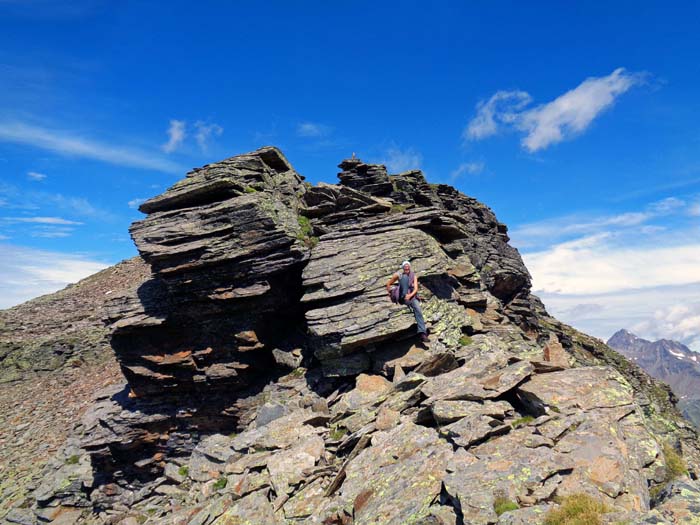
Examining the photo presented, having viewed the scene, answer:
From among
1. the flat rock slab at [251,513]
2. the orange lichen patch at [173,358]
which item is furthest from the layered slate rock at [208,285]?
the flat rock slab at [251,513]

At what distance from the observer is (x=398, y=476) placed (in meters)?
12.5

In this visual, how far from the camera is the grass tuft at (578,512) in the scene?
8.33m

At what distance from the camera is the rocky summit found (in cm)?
1141

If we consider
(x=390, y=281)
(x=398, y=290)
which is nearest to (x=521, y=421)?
(x=398, y=290)

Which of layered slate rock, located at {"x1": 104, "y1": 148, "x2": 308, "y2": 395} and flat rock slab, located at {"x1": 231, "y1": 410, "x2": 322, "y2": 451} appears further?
layered slate rock, located at {"x1": 104, "y1": 148, "x2": 308, "y2": 395}

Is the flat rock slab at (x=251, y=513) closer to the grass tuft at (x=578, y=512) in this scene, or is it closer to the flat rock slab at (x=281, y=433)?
the flat rock slab at (x=281, y=433)

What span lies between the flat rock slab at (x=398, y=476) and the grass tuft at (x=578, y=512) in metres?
3.27

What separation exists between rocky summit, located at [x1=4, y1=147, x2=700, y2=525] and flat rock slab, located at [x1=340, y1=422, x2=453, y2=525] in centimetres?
7

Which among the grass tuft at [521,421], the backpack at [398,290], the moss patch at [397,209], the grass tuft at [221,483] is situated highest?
the moss patch at [397,209]

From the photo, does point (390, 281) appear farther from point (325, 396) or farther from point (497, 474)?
point (497, 474)

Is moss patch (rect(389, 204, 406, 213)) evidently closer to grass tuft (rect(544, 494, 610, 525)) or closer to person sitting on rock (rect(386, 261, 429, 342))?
person sitting on rock (rect(386, 261, 429, 342))

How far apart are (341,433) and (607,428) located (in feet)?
34.6

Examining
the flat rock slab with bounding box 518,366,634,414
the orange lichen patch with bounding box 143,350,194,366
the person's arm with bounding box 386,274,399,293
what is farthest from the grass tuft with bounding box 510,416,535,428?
the orange lichen patch with bounding box 143,350,194,366

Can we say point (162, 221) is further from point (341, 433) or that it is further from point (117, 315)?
point (341, 433)
